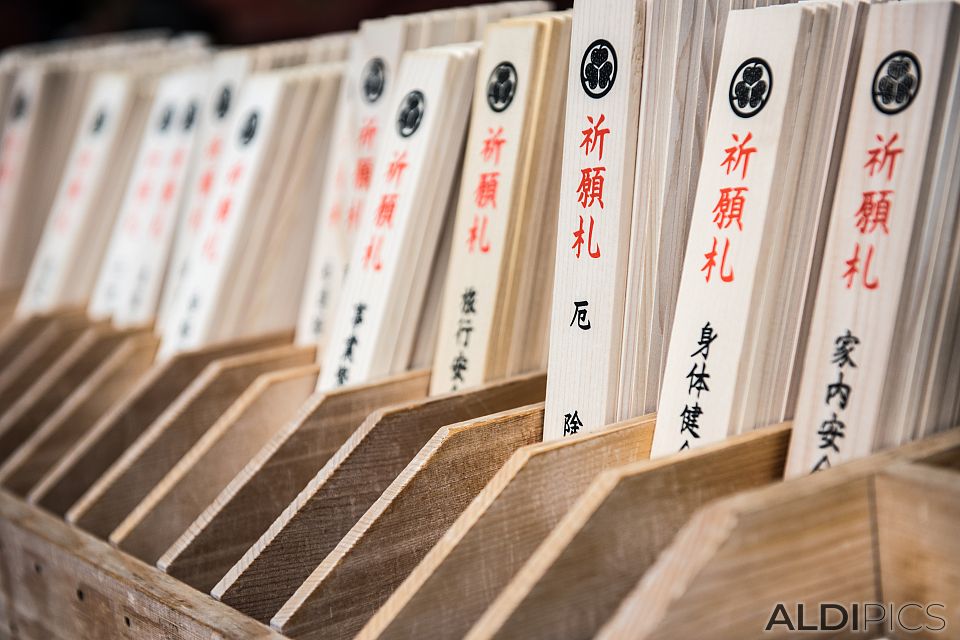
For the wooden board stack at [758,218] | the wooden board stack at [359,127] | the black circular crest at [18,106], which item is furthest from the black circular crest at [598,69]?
the black circular crest at [18,106]

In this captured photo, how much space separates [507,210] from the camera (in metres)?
1.32

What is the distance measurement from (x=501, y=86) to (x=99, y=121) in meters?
1.14

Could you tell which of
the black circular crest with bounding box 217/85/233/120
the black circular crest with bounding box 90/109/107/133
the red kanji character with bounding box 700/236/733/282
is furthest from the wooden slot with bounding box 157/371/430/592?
the black circular crest with bounding box 90/109/107/133


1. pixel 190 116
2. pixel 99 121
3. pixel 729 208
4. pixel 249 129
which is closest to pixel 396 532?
pixel 729 208

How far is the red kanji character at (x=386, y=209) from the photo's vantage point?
142cm

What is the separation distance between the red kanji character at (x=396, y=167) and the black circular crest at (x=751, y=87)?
19.3 inches

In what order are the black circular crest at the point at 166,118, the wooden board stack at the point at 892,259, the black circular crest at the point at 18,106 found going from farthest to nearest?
the black circular crest at the point at 18,106
the black circular crest at the point at 166,118
the wooden board stack at the point at 892,259

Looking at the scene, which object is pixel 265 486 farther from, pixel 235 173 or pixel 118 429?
pixel 235 173

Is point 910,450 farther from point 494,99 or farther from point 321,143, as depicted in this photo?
point 321,143


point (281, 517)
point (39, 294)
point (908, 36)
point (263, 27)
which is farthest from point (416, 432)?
point (263, 27)

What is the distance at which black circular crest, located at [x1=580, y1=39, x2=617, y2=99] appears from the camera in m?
1.15

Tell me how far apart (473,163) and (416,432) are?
0.33m

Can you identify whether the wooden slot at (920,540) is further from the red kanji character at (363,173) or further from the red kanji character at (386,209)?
the red kanji character at (363,173)

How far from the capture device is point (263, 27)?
344 centimetres
